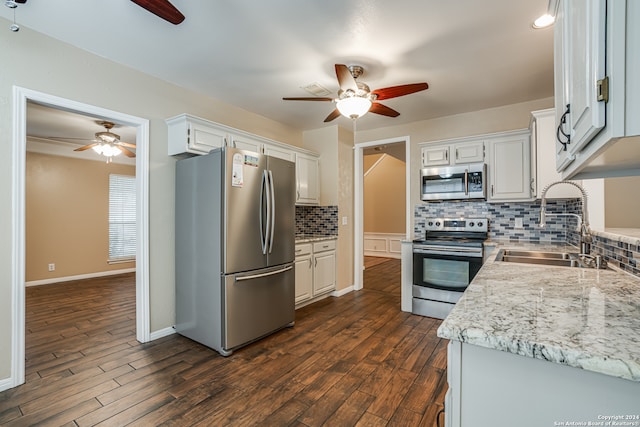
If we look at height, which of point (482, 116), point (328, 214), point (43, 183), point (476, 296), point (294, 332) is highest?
point (482, 116)

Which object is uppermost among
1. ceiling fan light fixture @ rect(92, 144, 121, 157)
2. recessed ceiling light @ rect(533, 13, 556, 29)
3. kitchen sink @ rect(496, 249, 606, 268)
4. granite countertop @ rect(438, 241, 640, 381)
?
recessed ceiling light @ rect(533, 13, 556, 29)

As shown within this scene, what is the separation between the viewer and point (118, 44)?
2.38m

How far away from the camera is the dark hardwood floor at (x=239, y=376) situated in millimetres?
1787

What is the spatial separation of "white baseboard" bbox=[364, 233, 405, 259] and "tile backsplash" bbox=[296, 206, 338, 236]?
154 inches

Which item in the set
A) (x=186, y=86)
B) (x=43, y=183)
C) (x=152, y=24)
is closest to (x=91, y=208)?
(x=43, y=183)

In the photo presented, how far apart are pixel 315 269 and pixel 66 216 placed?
4.84 metres

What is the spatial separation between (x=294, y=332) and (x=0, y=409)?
2089 millimetres

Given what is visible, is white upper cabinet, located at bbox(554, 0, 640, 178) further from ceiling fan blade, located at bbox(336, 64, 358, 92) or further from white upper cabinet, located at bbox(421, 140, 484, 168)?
white upper cabinet, located at bbox(421, 140, 484, 168)

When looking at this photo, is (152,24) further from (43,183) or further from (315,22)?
(43,183)

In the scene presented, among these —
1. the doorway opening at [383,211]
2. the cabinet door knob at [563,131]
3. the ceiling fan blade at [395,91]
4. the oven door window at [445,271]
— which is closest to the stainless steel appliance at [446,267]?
the oven door window at [445,271]

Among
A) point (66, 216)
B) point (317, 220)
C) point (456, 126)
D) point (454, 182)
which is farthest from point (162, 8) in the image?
point (66, 216)

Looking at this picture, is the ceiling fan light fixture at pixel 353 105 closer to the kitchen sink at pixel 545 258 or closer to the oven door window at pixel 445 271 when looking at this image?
the kitchen sink at pixel 545 258

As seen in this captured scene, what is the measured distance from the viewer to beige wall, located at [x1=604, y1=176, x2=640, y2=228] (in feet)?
7.33

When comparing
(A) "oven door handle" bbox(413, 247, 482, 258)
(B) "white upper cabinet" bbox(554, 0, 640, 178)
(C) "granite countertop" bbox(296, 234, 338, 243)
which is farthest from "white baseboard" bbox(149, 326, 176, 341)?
(B) "white upper cabinet" bbox(554, 0, 640, 178)
